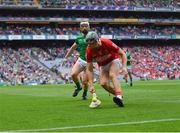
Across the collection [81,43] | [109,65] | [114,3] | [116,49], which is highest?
[116,49]

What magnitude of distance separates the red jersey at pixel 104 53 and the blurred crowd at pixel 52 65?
39.2m

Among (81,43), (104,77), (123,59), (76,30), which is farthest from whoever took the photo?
(76,30)

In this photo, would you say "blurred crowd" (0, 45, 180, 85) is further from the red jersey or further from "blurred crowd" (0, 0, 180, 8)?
the red jersey

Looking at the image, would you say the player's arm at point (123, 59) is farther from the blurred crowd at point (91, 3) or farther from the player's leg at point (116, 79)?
the blurred crowd at point (91, 3)

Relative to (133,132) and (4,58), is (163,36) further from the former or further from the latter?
(133,132)

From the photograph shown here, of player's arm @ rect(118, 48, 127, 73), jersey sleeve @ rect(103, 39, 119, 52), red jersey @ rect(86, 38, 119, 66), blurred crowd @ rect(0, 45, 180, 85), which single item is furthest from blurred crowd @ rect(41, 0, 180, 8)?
jersey sleeve @ rect(103, 39, 119, 52)

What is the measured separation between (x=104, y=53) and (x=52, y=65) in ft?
155

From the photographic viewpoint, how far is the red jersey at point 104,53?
12641 millimetres

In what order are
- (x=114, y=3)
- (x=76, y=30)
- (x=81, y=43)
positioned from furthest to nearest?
(x=114, y=3)
(x=76, y=30)
(x=81, y=43)

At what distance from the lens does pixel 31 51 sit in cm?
6391

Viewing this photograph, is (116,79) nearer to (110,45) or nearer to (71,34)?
(110,45)

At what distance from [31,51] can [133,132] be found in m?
57.0

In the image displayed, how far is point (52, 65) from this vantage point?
59.9 metres

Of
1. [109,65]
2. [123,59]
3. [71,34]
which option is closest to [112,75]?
[109,65]
